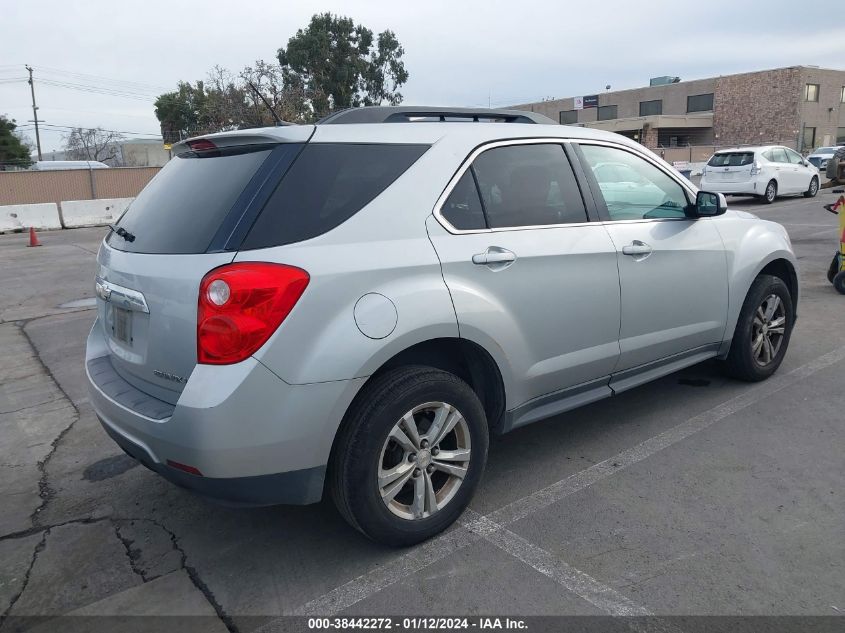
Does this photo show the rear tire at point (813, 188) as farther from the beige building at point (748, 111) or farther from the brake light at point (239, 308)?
the beige building at point (748, 111)

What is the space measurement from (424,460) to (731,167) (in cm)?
1939

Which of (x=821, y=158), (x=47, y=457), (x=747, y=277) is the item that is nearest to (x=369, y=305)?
(x=47, y=457)

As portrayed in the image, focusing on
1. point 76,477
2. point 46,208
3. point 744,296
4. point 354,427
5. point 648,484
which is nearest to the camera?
point 354,427

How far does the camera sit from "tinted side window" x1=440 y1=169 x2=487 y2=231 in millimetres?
3113

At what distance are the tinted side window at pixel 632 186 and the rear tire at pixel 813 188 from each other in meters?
20.0

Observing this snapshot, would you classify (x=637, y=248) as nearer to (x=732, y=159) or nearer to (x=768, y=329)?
(x=768, y=329)

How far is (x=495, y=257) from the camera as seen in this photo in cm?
314

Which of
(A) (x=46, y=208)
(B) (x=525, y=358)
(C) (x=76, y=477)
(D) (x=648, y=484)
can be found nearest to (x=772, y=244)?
(D) (x=648, y=484)

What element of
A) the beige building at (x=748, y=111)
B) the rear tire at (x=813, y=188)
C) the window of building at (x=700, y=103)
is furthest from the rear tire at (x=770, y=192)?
the window of building at (x=700, y=103)

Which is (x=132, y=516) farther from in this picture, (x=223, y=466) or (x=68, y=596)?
(x=223, y=466)

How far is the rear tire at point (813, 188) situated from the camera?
2119 cm

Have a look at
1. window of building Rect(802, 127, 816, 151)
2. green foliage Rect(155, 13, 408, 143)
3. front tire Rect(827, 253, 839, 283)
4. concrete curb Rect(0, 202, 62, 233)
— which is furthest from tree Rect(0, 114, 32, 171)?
window of building Rect(802, 127, 816, 151)

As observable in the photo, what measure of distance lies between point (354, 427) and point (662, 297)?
2155 millimetres

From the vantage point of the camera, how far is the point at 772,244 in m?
4.82
